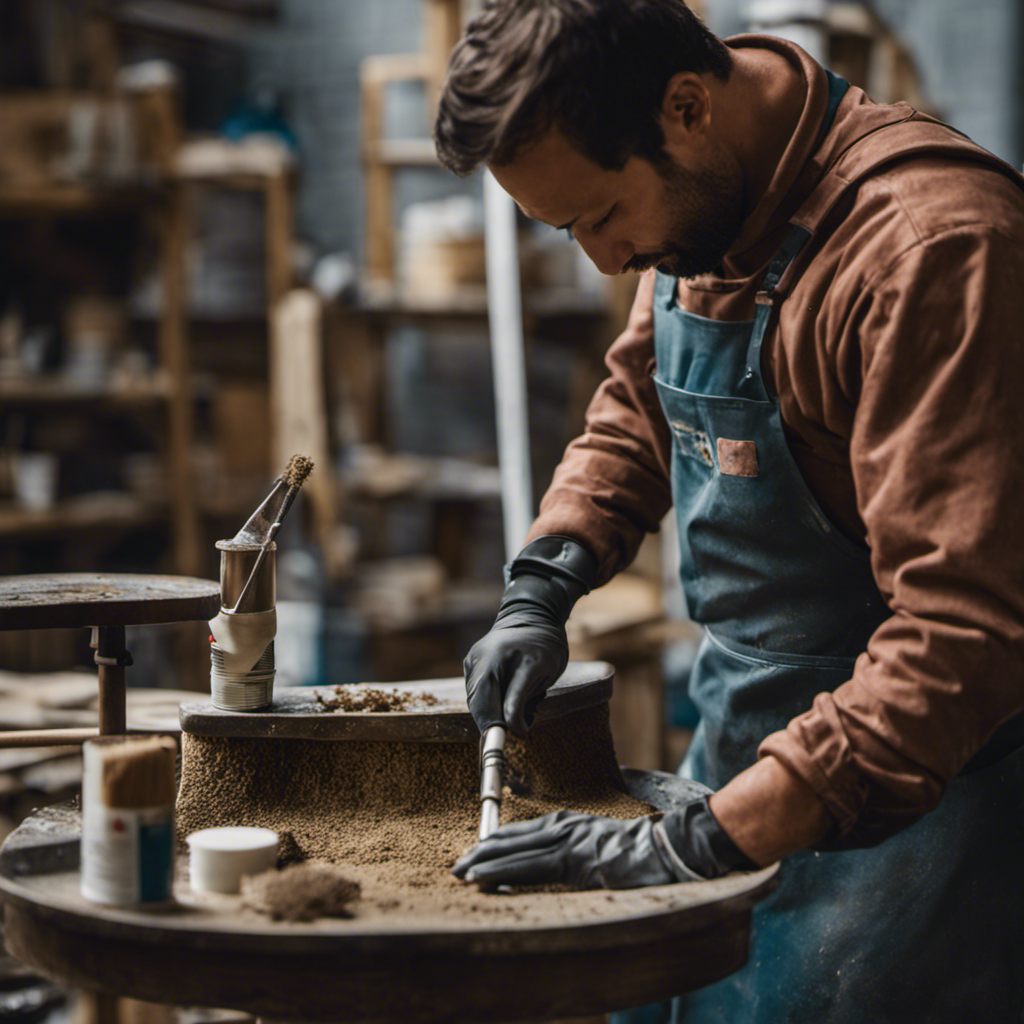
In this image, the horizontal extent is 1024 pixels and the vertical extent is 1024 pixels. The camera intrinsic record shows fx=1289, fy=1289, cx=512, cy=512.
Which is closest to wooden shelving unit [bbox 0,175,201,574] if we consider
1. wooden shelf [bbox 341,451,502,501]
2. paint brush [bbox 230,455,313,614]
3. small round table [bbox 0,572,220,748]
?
wooden shelf [bbox 341,451,502,501]

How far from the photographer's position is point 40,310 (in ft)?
15.1

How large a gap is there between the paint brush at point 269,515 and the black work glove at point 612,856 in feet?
1.32

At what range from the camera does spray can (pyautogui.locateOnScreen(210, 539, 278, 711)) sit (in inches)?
54.4

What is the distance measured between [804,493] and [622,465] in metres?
0.37

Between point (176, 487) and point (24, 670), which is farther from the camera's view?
point (176, 487)

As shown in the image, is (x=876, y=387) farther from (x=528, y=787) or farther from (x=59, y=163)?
(x=59, y=163)

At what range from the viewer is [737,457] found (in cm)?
139

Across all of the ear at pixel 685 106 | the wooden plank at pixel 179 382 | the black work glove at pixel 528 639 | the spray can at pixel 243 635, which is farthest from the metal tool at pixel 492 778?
the wooden plank at pixel 179 382

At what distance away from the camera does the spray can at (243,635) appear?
54.4 inches

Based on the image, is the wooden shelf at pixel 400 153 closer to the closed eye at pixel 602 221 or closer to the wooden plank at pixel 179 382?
the wooden plank at pixel 179 382

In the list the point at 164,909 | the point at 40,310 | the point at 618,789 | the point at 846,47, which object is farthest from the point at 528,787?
the point at 40,310

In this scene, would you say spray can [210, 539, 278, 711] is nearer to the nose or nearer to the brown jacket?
the nose

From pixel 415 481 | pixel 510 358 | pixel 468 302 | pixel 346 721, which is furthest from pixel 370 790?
pixel 415 481

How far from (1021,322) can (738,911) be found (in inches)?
22.2
